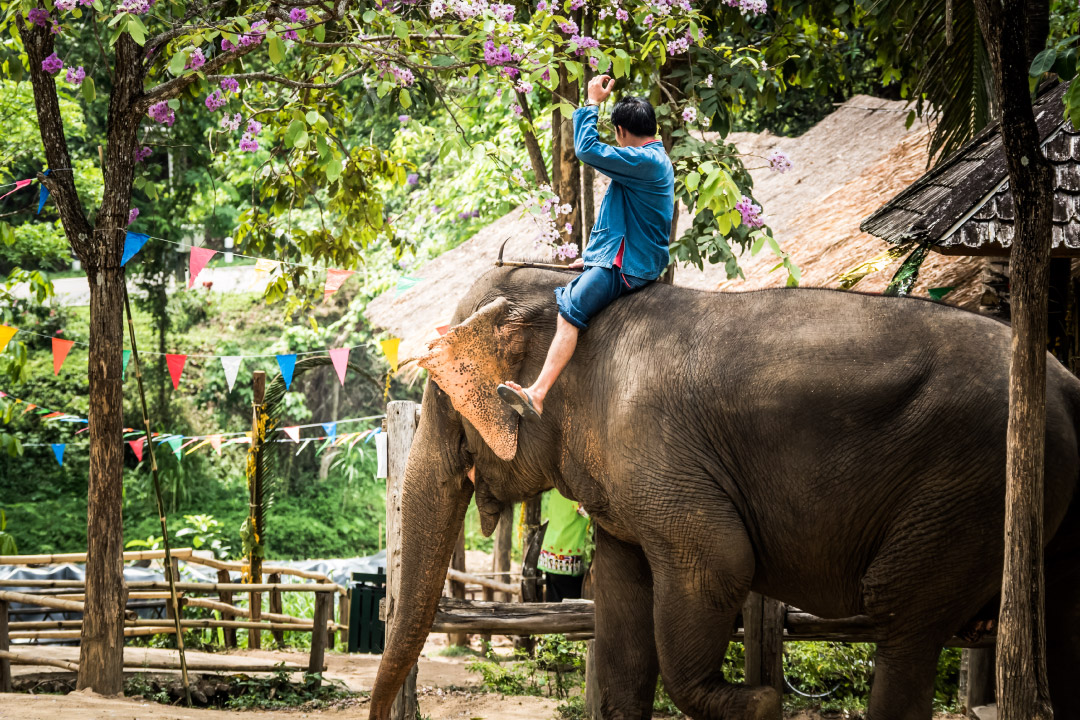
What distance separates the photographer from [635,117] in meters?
4.21

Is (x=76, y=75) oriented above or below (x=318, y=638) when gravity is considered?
above

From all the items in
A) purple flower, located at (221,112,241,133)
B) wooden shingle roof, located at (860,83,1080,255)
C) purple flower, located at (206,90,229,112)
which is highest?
purple flower, located at (206,90,229,112)

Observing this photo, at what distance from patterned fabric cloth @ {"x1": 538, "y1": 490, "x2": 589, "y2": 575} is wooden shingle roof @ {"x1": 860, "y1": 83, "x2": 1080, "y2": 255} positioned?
12.2 feet

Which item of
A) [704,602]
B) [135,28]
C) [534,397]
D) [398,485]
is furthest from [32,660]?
[704,602]

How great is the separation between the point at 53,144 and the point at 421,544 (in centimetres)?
393

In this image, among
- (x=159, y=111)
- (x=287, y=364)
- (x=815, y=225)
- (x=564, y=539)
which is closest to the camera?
(x=159, y=111)

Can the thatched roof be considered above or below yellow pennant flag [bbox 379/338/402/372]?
above

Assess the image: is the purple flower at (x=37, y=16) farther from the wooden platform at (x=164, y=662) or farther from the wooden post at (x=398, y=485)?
the wooden platform at (x=164, y=662)

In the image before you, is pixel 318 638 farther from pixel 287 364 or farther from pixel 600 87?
pixel 600 87

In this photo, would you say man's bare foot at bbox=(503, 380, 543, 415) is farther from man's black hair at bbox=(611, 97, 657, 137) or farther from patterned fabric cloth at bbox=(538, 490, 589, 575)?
patterned fabric cloth at bbox=(538, 490, 589, 575)

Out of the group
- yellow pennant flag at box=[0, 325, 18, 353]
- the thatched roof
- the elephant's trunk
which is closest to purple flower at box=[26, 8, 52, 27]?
yellow pennant flag at box=[0, 325, 18, 353]

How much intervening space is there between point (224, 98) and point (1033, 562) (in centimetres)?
603

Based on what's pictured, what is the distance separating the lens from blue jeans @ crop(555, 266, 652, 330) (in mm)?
4195

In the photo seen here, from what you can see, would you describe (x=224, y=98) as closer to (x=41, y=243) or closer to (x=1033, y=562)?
(x=1033, y=562)
